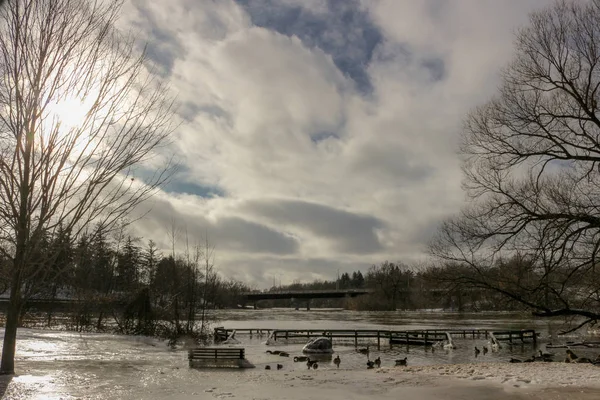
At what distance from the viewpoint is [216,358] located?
22922 mm

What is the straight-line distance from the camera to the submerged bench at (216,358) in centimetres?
2264

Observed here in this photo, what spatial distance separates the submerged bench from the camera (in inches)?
891

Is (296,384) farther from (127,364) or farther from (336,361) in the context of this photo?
(336,361)

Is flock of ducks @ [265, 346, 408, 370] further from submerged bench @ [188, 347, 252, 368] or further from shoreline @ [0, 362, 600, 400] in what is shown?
shoreline @ [0, 362, 600, 400]

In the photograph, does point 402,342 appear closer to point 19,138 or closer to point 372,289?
point 19,138

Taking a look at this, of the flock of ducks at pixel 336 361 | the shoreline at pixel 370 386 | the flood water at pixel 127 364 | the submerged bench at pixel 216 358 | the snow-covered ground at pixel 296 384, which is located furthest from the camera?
the flock of ducks at pixel 336 361

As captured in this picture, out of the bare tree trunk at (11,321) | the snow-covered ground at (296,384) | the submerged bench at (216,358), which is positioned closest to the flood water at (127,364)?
the snow-covered ground at (296,384)

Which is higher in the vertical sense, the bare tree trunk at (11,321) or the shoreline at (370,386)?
the bare tree trunk at (11,321)

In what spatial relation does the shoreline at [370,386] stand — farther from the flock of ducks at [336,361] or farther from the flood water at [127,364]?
the flock of ducks at [336,361]

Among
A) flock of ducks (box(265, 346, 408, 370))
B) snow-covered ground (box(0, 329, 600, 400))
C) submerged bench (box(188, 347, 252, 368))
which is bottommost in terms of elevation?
flock of ducks (box(265, 346, 408, 370))

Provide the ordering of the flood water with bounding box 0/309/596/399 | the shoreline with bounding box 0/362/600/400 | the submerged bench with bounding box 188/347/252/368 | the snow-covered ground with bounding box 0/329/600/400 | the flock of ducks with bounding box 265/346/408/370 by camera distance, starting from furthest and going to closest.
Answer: the flock of ducks with bounding box 265/346/408/370 < the submerged bench with bounding box 188/347/252/368 < the flood water with bounding box 0/309/596/399 < the snow-covered ground with bounding box 0/329/600/400 < the shoreline with bounding box 0/362/600/400

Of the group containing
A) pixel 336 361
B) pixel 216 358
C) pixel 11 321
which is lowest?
pixel 336 361

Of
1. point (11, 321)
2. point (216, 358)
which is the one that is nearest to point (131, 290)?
point (216, 358)

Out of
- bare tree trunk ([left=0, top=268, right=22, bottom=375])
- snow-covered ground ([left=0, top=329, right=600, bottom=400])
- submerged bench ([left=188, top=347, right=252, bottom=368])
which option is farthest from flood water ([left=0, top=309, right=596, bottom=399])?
submerged bench ([left=188, top=347, right=252, bottom=368])
